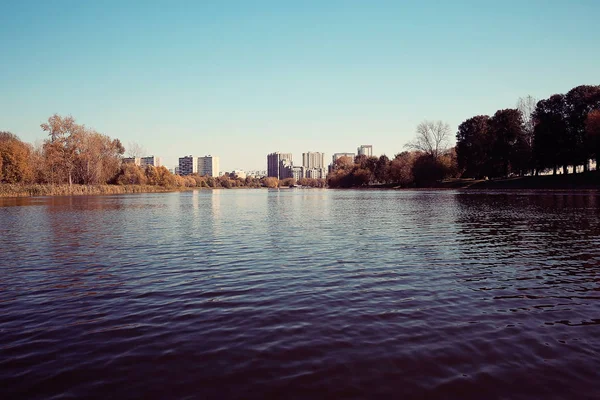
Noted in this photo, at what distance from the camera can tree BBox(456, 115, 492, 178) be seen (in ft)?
372

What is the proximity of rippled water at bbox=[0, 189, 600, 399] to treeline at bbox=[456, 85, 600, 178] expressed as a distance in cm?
7832

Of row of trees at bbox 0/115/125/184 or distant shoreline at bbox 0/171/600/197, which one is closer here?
distant shoreline at bbox 0/171/600/197

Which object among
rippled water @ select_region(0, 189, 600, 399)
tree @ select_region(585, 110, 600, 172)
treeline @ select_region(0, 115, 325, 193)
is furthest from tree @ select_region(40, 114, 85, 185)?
tree @ select_region(585, 110, 600, 172)

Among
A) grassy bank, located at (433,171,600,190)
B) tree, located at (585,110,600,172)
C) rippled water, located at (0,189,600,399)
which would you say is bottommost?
rippled water, located at (0,189,600,399)

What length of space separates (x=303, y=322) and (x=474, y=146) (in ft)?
392

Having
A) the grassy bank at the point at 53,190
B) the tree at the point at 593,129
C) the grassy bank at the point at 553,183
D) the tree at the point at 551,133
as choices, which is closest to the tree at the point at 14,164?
the grassy bank at the point at 53,190

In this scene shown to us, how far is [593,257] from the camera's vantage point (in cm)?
1617

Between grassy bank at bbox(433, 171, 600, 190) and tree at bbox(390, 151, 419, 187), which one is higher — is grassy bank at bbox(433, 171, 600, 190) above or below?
below

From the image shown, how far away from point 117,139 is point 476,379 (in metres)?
165

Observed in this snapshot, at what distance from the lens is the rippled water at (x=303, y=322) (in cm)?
626

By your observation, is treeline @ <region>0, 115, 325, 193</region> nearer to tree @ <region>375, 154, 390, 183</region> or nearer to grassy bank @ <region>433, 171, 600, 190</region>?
grassy bank @ <region>433, 171, 600, 190</region>

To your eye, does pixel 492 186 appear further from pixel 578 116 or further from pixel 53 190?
pixel 53 190

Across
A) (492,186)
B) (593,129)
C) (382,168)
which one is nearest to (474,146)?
(492,186)

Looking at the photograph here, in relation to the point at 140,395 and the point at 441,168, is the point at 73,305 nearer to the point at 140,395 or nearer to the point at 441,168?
the point at 140,395
